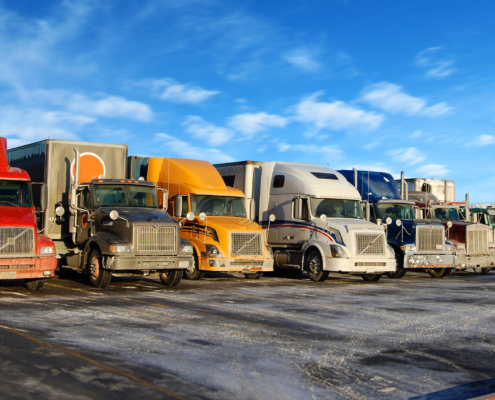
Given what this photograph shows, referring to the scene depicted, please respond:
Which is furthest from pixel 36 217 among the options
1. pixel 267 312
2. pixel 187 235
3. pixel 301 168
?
pixel 301 168

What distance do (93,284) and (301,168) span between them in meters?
8.42

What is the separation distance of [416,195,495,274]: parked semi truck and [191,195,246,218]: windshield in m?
8.55

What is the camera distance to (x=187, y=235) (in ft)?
62.8

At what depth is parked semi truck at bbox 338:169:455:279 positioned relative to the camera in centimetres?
2206

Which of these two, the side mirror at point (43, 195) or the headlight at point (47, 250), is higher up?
the side mirror at point (43, 195)

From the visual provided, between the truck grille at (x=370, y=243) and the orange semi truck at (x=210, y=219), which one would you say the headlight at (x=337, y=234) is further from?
the orange semi truck at (x=210, y=219)

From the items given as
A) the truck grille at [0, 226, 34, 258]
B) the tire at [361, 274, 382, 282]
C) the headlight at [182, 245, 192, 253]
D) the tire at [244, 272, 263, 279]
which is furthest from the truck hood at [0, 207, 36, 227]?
the tire at [361, 274, 382, 282]

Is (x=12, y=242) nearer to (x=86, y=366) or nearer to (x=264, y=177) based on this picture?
(x=86, y=366)

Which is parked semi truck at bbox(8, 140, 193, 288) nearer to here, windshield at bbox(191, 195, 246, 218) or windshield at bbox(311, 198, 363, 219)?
windshield at bbox(191, 195, 246, 218)

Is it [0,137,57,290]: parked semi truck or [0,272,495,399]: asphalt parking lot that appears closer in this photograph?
[0,272,495,399]: asphalt parking lot

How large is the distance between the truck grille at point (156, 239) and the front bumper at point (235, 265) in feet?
7.26

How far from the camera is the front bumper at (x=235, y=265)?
18109 mm

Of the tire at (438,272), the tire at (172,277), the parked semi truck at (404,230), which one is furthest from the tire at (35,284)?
the tire at (438,272)

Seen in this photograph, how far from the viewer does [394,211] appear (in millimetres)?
23547
